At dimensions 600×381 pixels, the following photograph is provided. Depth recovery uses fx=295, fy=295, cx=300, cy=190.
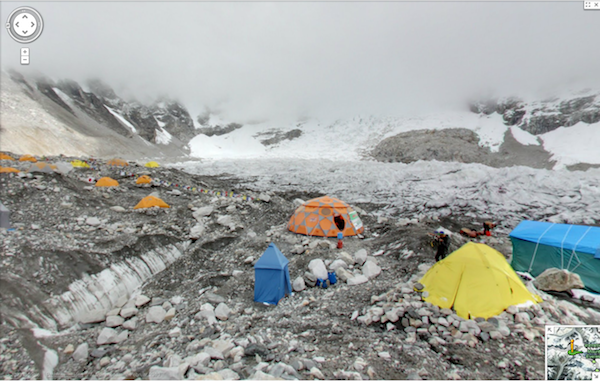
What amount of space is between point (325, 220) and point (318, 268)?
3.29 metres

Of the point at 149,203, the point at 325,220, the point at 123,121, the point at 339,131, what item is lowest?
the point at 325,220

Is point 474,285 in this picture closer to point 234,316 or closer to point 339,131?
point 234,316

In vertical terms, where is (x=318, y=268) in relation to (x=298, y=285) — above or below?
above

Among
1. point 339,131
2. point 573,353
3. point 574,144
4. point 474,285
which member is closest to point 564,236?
point 474,285

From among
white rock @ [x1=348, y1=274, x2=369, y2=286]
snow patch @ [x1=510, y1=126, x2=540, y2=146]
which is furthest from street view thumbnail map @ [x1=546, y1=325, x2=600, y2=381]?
snow patch @ [x1=510, y1=126, x2=540, y2=146]

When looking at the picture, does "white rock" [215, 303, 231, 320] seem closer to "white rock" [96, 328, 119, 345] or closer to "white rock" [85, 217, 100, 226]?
"white rock" [96, 328, 119, 345]

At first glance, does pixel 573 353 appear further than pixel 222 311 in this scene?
No

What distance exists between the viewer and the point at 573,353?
3842 millimetres

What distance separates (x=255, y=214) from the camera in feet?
44.2

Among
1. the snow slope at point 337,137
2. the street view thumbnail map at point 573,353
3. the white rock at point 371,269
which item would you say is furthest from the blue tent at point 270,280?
the snow slope at point 337,137

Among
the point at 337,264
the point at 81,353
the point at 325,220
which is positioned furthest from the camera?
the point at 325,220

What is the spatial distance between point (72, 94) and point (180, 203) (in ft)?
234

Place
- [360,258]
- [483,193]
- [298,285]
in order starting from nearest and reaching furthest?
[298,285], [360,258], [483,193]

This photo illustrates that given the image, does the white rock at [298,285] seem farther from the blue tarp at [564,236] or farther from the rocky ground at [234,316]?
the blue tarp at [564,236]
